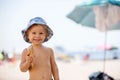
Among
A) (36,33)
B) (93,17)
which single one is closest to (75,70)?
(93,17)

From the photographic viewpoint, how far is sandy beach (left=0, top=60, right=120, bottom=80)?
9.62 ft

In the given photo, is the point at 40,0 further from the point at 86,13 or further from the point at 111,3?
the point at 111,3

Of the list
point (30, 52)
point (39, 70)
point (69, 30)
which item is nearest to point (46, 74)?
point (39, 70)

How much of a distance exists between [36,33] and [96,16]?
1.37 metres

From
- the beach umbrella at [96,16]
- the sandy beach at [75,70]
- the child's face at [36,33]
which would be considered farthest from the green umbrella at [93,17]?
the child's face at [36,33]

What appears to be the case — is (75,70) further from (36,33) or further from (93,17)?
(36,33)

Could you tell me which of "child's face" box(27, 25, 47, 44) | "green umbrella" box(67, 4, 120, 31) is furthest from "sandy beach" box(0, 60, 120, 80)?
"child's face" box(27, 25, 47, 44)

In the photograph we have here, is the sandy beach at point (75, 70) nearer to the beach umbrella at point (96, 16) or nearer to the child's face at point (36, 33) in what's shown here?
Result: the beach umbrella at point (96, 16)

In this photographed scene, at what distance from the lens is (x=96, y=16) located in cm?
289

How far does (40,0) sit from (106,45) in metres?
0.79

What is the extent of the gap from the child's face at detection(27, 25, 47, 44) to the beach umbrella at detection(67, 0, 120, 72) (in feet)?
4.15

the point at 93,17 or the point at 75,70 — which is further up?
the point at 93,17

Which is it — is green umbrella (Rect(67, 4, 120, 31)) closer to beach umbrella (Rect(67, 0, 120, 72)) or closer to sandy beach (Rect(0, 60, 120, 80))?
beach umbrella (Rect(67, 0, 120, 72))

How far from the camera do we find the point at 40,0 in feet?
9.55
